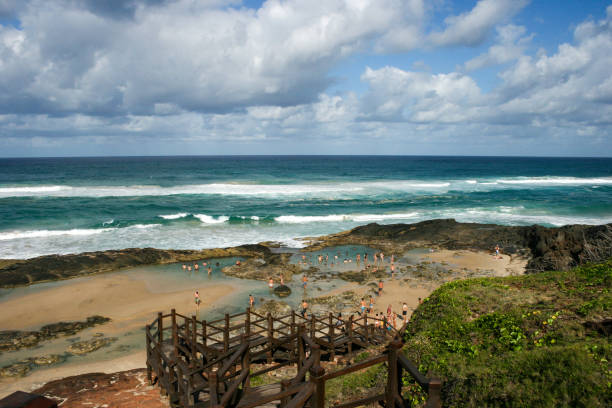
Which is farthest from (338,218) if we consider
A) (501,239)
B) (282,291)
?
(282,291)

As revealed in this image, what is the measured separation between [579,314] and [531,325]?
3.91 feet

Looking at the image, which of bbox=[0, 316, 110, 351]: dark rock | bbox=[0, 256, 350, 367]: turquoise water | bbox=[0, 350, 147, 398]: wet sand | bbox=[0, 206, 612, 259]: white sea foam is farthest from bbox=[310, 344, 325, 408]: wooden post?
bbox=[0, 206, 612, 259]: white sea foam

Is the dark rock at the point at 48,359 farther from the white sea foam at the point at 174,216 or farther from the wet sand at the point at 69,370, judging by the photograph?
the white sea foam at the point at 174,216

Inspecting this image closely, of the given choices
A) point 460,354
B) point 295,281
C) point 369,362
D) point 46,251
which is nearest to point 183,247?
point 46,251

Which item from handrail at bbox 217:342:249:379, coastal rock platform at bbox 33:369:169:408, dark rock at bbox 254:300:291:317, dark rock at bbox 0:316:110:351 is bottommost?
dark rock at bbox 0:316:110:351

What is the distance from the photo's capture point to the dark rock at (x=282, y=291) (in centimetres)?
2261

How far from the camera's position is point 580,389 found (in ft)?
18.9

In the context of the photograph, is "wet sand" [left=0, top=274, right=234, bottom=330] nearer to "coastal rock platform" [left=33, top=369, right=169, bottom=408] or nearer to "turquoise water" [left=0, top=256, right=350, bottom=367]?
"turquoise water" [left=0, top=256, right=350, bottom=367]

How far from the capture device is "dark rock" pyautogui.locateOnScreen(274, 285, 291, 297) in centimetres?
2261

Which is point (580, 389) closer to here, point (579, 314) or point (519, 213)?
point (579, 314)

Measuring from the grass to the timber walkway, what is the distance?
2.75 feet

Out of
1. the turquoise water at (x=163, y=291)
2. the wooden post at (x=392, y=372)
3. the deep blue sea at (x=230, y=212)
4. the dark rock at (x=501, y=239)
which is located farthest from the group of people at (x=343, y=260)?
the wooden post at (x=392, y=372)

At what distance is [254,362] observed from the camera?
13773mm

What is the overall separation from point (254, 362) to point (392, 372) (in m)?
10.7
